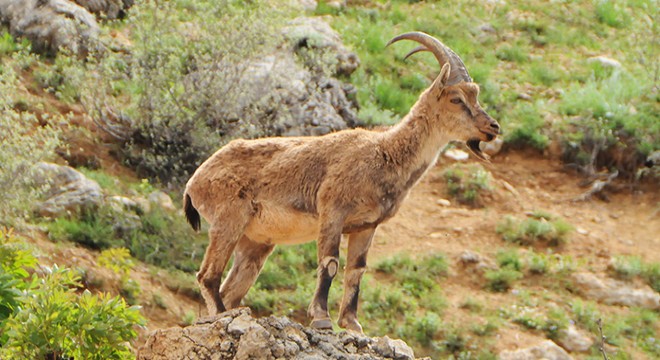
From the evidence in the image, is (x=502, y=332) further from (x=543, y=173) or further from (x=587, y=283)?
(x=543, y=173)

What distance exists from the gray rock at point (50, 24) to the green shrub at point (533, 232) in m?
6.68

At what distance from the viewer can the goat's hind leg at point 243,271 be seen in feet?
34.8

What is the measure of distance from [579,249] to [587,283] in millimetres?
1012

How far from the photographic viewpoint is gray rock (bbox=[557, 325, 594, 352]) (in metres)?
16.1

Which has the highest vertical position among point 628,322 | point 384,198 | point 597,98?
point 384,198

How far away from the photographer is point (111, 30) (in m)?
20.7

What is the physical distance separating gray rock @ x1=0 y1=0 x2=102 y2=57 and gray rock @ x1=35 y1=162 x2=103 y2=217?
356 centimetres

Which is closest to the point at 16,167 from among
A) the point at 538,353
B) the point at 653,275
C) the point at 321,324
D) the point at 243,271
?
the point at 243,271

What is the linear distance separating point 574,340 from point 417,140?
645 centimetres

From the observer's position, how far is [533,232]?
60.9 ft

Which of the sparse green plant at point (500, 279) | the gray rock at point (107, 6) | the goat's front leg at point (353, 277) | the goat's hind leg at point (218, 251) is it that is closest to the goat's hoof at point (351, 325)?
the goat's front leg at point (353, 277)

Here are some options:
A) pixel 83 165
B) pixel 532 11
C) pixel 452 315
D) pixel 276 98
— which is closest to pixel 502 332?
pixel 452 315

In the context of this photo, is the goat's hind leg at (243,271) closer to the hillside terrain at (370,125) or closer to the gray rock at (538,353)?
the hillside terrain at (370,125)

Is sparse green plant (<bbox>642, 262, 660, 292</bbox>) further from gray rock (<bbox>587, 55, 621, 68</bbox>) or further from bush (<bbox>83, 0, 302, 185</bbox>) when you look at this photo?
gray rock (<bbox>587, 55, 621, 68</bbox>)
